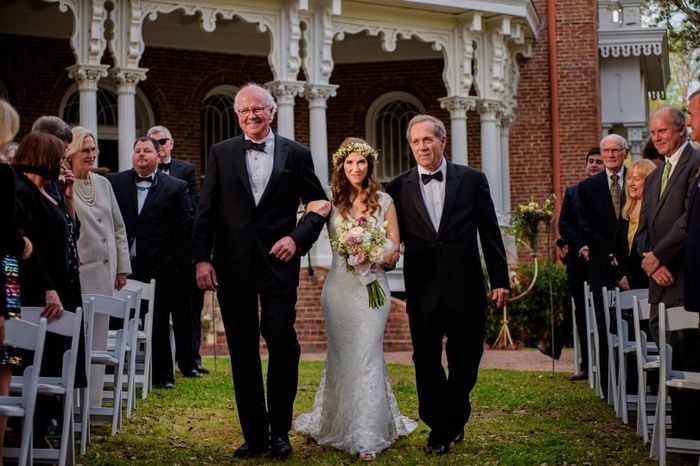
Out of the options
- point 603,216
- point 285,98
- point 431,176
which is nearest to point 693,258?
point 431,176

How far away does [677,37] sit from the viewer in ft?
90.1

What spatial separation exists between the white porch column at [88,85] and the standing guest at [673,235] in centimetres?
1020

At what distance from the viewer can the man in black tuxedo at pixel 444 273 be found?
757cm

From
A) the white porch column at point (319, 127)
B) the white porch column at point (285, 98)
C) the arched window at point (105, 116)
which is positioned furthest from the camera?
the arched window at point (105, 116)

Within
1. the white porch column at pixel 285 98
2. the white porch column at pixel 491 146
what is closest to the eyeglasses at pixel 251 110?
the white porch column at pixel 285 98

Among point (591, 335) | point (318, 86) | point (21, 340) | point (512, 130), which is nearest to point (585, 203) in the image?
point (591, 335)

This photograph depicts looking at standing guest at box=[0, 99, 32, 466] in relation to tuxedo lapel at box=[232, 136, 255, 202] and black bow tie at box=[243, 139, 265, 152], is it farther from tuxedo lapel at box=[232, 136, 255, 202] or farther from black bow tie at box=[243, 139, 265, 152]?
black bow tie at box=[243, 139, 265, 152]

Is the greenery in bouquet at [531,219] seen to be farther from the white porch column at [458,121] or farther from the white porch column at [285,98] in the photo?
the white porch column at [458,121]

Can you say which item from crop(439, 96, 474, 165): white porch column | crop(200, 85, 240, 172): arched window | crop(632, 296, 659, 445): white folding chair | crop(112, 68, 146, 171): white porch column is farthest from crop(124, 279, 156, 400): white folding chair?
crop(200, 85, 240, 172): arched window

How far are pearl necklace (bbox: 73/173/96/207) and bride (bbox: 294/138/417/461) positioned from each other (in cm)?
210

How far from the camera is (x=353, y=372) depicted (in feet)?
25.0

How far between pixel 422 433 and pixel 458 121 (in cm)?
1193

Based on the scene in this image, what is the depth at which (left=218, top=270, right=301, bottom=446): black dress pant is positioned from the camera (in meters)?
7.25

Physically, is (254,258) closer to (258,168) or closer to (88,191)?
(258,168)
